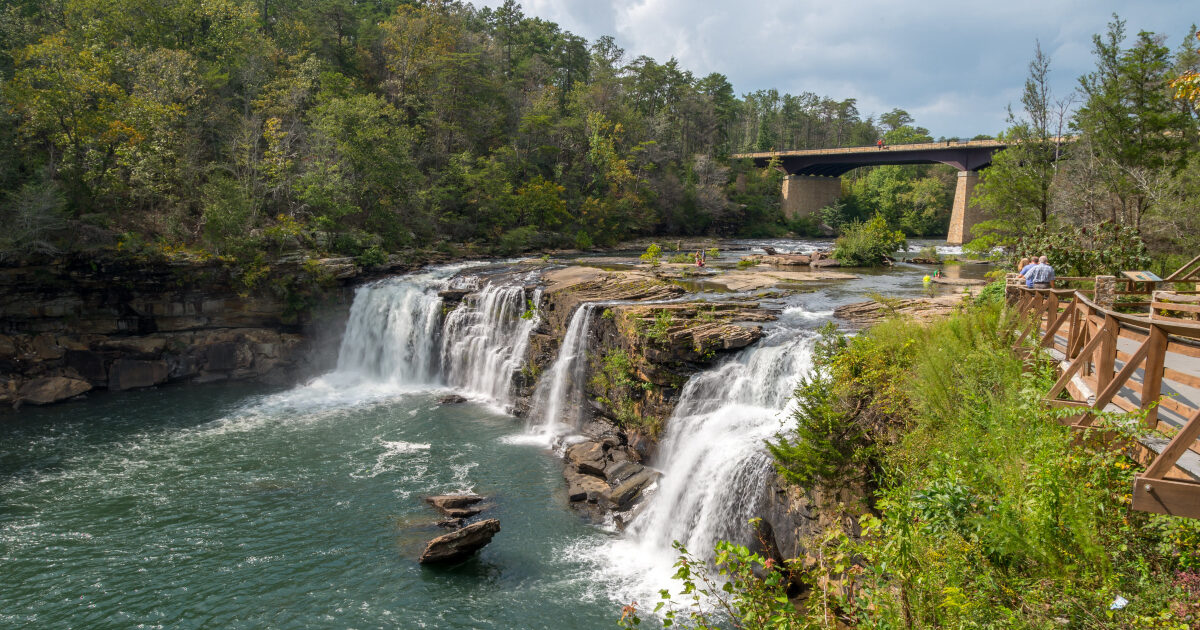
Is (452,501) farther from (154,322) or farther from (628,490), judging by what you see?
(154,322)

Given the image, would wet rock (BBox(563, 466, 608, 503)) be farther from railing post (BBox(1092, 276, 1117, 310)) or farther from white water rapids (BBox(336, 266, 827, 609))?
railing post (BBox(1092, 276, 1117, 310))

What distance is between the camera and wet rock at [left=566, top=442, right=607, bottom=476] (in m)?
15.0

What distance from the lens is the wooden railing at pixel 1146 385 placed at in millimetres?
4516

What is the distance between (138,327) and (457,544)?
19269 millimetres

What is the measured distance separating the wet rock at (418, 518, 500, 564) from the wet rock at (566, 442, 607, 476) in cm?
356

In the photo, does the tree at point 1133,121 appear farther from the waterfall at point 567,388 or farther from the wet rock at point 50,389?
the wet rock at point 50,389

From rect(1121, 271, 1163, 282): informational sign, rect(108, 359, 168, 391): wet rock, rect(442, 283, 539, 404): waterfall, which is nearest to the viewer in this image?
rect(1121, 271, 1163, 282): informational sign

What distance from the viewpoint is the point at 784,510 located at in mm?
10586

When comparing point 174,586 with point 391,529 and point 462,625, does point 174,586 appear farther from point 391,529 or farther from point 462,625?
point 462,625

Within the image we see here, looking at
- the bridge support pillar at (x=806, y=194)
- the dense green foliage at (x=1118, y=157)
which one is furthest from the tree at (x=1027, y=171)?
the bridge support pillar at (x=806, y=194)

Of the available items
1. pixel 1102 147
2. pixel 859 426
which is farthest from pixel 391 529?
pixel 1102 147

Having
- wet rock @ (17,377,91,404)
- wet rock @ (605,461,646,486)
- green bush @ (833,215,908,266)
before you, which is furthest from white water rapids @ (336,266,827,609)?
green bush @ (833,215,908,266)

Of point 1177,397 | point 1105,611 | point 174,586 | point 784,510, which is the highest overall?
point 1177,397

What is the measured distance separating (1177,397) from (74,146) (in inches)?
1270
